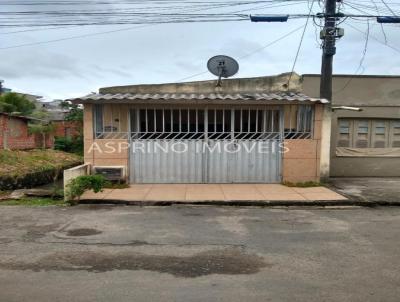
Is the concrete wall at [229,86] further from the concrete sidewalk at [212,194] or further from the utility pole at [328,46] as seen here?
the concrete sidewalk at [212,194]

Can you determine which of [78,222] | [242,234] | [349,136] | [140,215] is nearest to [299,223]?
[242,234]

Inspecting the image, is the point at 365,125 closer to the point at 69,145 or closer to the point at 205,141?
the point at 205,141

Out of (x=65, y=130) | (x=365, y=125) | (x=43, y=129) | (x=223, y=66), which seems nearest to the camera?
(x=223, y=66)

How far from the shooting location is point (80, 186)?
9.51 m

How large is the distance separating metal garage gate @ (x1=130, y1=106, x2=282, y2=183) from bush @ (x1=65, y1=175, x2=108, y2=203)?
6.55 ft

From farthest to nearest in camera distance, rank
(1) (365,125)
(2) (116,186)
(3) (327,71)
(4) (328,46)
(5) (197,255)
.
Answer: (1) (365,125), (3) (327,71), (4) (328,46), (2) (116,186), (5) (197,255)

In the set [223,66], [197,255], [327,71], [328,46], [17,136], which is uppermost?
[328,46]

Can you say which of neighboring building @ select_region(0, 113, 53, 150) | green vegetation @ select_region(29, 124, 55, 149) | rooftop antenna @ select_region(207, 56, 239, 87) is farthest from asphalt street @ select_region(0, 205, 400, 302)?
green vegetation @ select_region(29, 124, 55, 149)

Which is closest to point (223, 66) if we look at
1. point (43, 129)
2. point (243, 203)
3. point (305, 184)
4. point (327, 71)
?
point (327, 71)

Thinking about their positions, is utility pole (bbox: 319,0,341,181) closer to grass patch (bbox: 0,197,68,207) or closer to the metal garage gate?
the metal garage gate

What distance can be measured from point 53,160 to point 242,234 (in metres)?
10.4

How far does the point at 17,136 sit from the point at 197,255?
17.3 metres

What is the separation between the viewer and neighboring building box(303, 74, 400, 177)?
46.5 feet

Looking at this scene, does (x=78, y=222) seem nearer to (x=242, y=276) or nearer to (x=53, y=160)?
(x=242, y=276)
